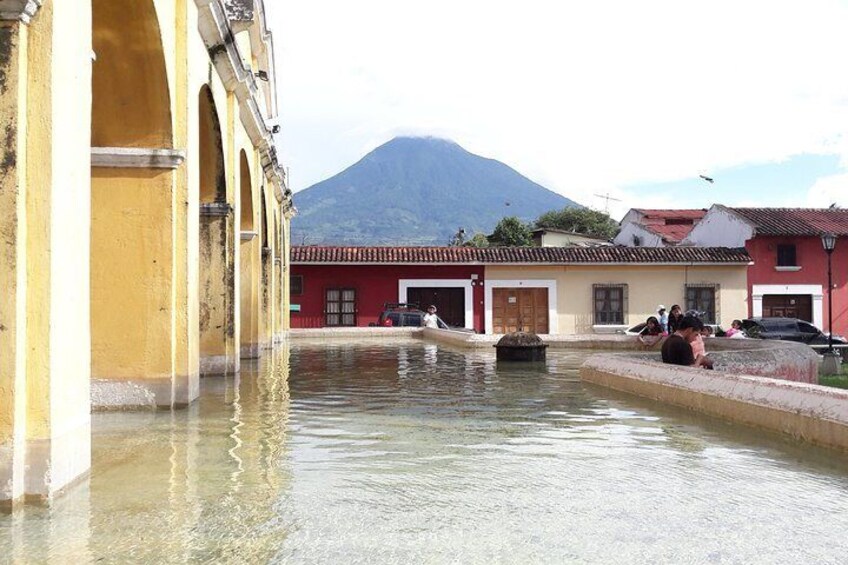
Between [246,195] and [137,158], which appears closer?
[137,158]

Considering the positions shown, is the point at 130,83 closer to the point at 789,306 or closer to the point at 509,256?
the point at 509,256

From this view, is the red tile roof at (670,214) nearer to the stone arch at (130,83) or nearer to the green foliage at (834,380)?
the green foliage at (834,380)

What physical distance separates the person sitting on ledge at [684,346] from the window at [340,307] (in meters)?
21.7

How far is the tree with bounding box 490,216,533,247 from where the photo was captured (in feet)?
167

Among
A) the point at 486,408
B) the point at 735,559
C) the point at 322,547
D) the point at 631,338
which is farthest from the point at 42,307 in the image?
the point at 631,338

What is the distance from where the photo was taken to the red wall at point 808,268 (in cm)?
3198

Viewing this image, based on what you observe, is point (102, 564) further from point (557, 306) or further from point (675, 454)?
point (557, 306)

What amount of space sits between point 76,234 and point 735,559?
12.7 feet

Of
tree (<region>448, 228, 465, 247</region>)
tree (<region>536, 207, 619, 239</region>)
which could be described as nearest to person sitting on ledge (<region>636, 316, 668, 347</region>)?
tree (<region>448, 228, 465, 247</region>)

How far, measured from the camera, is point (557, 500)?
451 cm

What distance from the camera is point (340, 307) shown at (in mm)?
30484

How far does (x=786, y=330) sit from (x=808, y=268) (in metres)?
6.86

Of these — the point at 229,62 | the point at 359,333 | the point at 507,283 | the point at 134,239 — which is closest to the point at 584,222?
the point at 507,283

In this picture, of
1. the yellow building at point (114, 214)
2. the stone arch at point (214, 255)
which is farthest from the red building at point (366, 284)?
the stone arch at point (214, 255)
